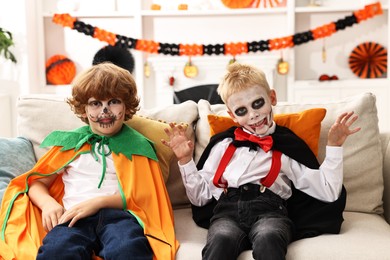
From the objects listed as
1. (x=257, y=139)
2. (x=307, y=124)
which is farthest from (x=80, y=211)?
(x=307, y=124)

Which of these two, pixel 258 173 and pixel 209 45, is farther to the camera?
pixel 209 45

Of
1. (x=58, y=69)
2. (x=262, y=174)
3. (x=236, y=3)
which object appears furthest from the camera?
(x=58, y=69)

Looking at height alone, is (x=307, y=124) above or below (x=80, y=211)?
above

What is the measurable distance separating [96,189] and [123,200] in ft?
0.38

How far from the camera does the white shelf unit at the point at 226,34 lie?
5.03 meters

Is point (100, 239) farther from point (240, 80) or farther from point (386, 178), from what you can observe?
point (386, 178)

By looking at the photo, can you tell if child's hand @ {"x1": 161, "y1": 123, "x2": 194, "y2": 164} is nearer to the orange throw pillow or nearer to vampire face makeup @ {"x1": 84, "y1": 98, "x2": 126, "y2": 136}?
vampire face makeup @ {"x1": 84, "y1": 98, "x2": 126, "y2": 136}

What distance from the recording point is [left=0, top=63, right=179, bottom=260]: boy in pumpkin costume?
1789mm

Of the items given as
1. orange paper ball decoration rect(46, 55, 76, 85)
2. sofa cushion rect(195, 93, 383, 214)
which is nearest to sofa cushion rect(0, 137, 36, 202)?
sofa cushion rect(195, 93, 383, 214)

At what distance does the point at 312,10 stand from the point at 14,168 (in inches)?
138

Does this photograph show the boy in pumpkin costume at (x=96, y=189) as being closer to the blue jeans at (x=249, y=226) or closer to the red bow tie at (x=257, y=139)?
the blue jeans at (x=249, y=226)

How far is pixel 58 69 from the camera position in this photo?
5.21 meters

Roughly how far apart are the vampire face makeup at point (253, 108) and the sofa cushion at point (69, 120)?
0.33m

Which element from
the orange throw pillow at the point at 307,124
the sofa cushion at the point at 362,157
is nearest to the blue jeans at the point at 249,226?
the orange throw pillow at the point at 307,124
